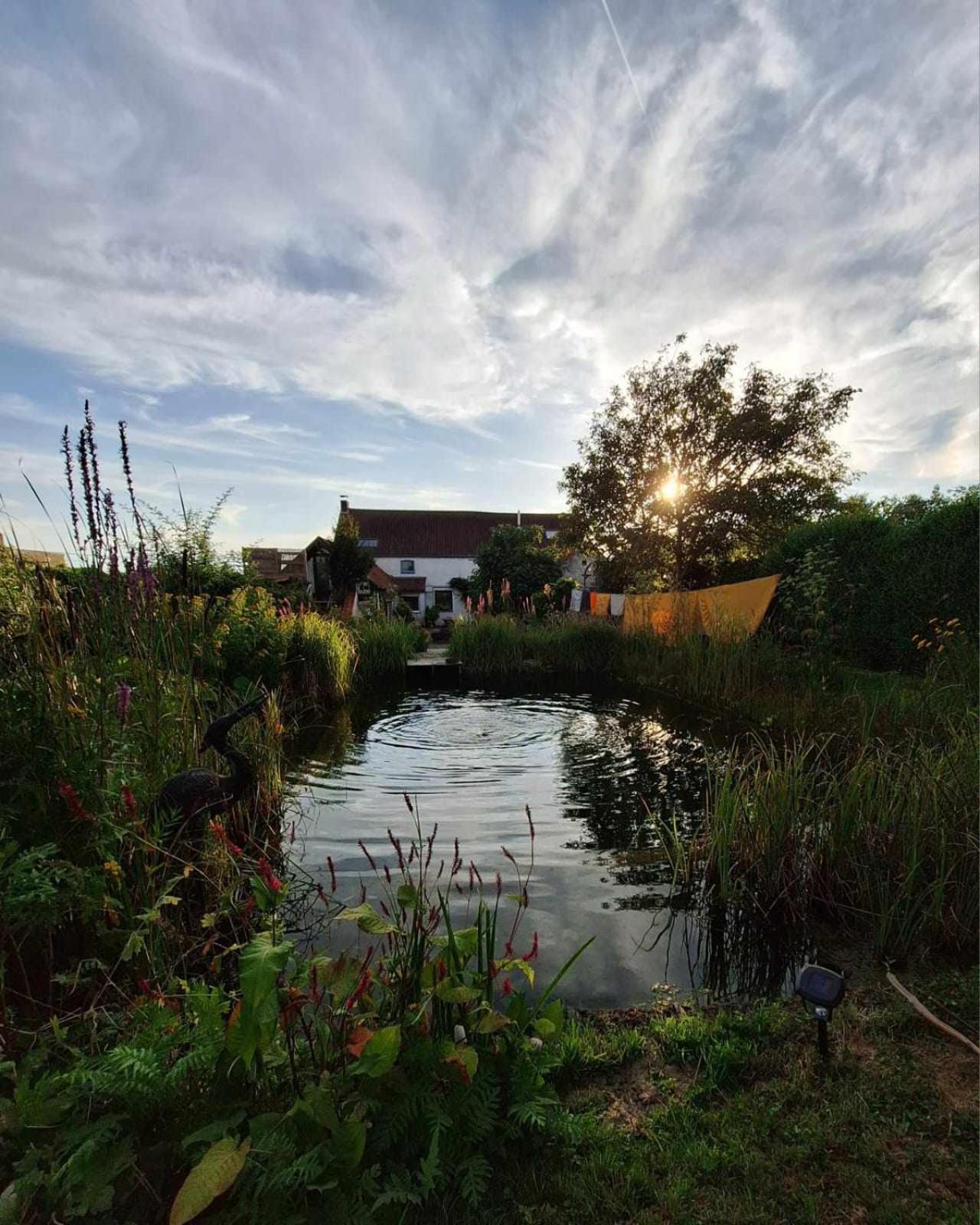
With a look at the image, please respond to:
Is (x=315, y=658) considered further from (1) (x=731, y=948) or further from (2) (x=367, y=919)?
(2) (x=367, y=919)

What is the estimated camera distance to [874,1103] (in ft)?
5.04

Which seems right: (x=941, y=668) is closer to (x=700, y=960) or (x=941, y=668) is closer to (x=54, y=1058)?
(x=700, y=960)

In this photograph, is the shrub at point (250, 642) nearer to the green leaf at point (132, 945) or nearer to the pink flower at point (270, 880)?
the green leaf at point (132, 945)

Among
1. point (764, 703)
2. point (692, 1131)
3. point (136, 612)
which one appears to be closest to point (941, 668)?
point (764, 703)

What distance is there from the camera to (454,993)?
1.42 metres

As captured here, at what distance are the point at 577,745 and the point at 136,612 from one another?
14.9 ft

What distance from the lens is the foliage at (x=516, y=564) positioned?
25.7 m

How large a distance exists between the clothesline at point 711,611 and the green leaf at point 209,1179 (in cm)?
793

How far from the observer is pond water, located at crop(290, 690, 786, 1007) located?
245cm

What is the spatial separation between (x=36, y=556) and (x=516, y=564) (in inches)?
927

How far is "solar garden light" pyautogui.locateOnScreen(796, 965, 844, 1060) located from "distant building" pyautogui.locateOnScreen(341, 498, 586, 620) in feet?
97.0

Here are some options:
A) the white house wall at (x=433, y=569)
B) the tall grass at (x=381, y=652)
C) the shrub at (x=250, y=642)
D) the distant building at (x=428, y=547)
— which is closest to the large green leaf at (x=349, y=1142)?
the shrub at (x=250, y=642)

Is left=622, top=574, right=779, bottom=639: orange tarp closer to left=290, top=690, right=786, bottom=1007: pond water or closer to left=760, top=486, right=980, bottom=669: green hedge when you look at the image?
left=760, top=486, right=980, bottom=669: green hedge

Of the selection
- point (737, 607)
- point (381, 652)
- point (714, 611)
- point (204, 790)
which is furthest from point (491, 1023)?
point (381, 652)
